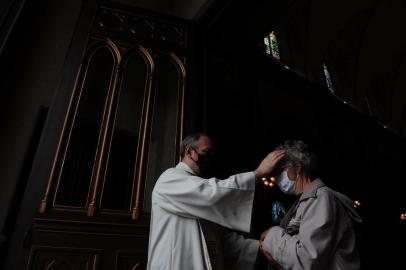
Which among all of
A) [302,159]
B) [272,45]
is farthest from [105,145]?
[272,45]

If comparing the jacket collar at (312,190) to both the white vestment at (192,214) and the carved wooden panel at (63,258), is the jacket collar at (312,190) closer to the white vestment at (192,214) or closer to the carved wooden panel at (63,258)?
the white vestment at (192,214)

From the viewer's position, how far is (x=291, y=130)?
28.5 feet

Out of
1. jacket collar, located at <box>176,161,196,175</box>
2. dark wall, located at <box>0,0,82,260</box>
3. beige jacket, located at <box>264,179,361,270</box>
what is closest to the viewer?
beige jacket, located at <box>264,179,361,270</box>

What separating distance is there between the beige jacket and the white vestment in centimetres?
28

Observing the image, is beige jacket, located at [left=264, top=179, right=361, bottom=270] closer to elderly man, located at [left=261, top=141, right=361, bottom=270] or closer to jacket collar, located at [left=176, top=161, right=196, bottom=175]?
elderly man, located at [left=261, top=141, right=361, bottom=270]

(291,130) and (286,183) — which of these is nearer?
(286,183)

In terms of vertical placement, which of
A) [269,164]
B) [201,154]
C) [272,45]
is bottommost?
[269,164]

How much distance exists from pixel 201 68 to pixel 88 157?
1.59 metres

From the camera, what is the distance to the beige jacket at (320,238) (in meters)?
1.57

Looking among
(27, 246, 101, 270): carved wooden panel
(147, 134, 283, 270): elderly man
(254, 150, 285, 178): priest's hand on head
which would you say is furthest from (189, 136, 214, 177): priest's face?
(27, 246, 101, 270): carved wooden panel

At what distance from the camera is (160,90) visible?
3639 millimetres

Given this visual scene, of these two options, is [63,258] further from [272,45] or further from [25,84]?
[272,45]

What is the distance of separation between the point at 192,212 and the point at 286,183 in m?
0.61

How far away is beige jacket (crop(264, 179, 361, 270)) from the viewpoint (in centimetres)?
157
